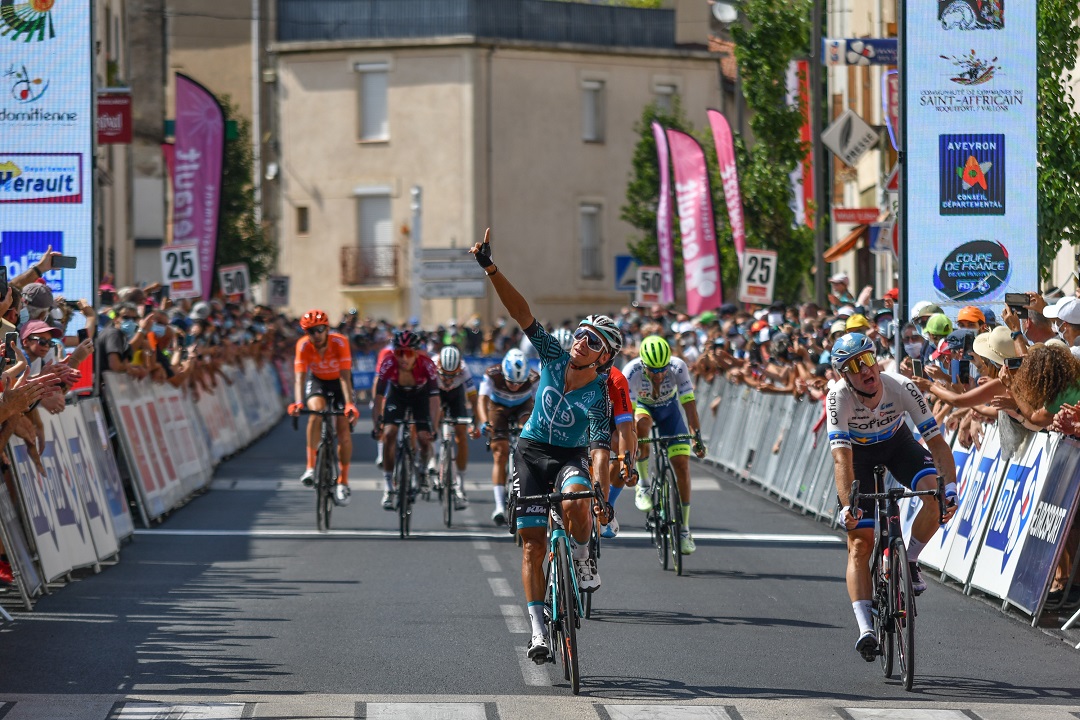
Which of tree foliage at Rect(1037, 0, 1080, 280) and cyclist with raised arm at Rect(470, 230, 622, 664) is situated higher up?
tree foliage at Rect(1037, 0, 1080, 280)

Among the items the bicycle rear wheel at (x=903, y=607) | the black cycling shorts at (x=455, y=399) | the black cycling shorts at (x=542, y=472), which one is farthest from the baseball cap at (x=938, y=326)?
the black cycling shorts at (x=542, y=472)

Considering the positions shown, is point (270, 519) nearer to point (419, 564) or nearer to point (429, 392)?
point (429, 392)

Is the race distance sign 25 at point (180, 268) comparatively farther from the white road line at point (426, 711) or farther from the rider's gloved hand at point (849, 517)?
the white road line at point (426, 711)

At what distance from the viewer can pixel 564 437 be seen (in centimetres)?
997

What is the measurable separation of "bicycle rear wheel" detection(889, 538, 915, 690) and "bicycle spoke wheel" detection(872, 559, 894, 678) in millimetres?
50

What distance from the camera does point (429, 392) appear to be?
1784 cm

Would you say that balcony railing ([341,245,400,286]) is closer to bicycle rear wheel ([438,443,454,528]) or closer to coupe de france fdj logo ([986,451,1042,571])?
bicycle rear wheel ([438,443,454,528])

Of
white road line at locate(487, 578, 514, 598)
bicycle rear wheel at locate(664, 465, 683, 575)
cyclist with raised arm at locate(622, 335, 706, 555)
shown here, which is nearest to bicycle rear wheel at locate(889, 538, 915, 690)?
white road line at locate(487, 578, 514, 598)

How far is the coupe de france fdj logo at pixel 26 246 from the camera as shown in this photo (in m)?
18.0

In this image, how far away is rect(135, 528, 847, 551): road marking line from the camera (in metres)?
16.9

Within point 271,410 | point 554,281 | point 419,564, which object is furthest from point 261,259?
point 419,564

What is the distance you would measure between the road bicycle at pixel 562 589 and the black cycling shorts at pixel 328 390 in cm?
874

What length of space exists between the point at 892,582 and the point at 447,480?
891 cm

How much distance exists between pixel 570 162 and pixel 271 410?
2391cm
